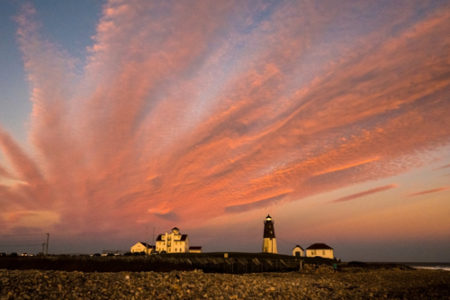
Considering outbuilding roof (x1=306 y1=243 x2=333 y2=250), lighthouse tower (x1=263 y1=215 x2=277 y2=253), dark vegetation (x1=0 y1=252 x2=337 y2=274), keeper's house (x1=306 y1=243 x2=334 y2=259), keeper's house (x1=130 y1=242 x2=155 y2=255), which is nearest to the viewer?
dark vegetation (x1=0 y1=252 x2=337 y2=274)

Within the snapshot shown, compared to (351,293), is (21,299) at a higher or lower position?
higher

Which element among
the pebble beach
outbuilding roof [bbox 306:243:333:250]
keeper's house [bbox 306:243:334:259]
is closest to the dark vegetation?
the pebble beach

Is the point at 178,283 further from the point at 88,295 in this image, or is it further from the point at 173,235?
the point at 173,235

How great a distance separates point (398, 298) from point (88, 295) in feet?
78.6

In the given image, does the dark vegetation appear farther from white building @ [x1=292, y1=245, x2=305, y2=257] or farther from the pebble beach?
white building @ [x1=292, y1=245, x2=305, y2=257]

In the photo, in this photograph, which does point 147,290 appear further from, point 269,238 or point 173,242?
point 173,242

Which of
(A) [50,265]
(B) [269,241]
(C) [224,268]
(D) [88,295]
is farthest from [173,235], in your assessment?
(D) [88,295]

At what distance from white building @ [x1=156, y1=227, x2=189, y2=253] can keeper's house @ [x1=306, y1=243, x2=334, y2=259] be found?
45.0 metres

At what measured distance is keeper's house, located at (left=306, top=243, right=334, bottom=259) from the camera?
4235 inches

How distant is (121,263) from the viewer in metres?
45.2

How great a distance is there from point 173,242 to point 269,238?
3769 centimetres

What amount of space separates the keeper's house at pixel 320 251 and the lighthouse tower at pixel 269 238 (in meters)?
22.3

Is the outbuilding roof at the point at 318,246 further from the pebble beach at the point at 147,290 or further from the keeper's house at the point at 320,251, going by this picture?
the pebble beach at the point at 147,290

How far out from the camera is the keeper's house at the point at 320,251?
353ft
